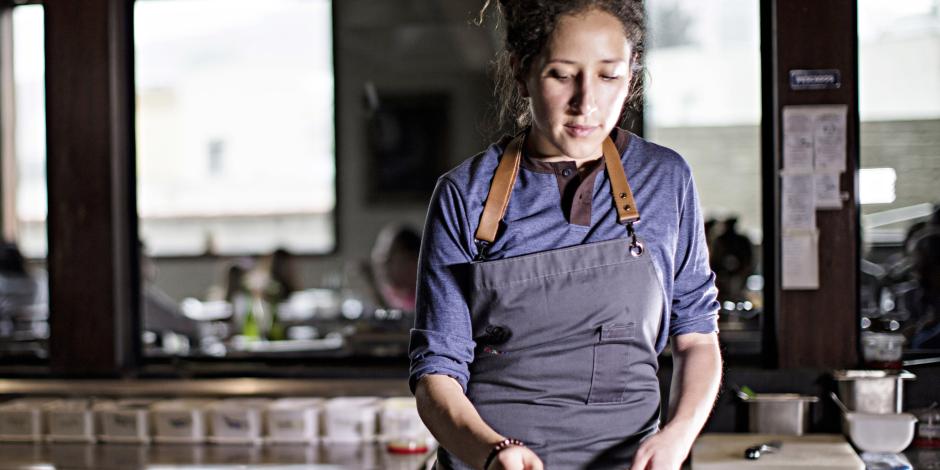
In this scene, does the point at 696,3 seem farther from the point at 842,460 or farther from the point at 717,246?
the point at 842,460

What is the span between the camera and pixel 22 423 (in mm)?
2928

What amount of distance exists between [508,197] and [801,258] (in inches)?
59.9

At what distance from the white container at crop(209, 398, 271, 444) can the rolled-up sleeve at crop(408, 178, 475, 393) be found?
1522 mm

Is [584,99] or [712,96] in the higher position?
[712,96]

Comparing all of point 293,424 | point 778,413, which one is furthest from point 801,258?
point 293,424

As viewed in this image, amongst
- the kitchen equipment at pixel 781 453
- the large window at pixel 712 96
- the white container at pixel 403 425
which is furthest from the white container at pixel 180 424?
the large window at pixel 712 96

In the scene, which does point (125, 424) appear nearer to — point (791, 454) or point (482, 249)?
point (791, 454)

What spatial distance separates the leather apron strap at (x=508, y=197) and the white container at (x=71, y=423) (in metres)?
1.91

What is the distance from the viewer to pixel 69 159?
3.03m

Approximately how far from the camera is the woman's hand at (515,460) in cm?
123

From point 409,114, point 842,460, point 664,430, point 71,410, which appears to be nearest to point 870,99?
point 409,114

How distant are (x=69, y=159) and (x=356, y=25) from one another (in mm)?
5144

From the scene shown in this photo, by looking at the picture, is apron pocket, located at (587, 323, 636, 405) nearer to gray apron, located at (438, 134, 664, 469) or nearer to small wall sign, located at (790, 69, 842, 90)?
gray apron, located at (438, 134, 664, 469)

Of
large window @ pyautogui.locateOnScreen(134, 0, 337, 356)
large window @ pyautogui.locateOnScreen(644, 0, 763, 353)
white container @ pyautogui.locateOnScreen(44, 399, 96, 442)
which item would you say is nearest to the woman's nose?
white container @ pyautogui.locateOnScreen(44, 399, 96, 442)
